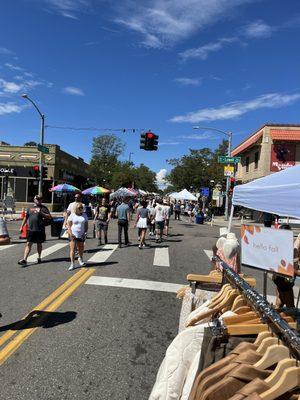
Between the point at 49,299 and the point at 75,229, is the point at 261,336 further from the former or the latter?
the point at 75,229

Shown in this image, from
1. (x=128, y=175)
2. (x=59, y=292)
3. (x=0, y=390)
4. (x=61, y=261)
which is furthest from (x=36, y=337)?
(x=128, y=175)

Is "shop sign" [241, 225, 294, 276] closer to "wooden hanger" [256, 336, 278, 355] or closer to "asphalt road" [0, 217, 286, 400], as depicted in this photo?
"asphalt road" [0, 217, 286, 400]

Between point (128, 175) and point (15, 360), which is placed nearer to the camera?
point (15, 360)

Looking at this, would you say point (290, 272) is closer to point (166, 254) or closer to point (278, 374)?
point (278, 374)

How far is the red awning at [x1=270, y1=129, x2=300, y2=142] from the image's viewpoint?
3878 centimetres

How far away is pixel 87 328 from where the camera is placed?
19.6 feet

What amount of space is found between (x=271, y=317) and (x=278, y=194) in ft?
10.8

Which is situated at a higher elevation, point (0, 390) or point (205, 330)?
point (205, 330)

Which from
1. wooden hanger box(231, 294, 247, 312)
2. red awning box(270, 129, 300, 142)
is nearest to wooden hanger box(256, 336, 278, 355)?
wooden hanger box(231, 294, 247, 312)

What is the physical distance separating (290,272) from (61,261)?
25.7 ft

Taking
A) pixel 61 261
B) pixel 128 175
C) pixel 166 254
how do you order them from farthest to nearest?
pixel 128 175 → pixel 166 254 → pixel 61 261

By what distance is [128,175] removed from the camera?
78.9 meters

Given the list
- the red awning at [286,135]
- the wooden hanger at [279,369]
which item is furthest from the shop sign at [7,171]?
the wooden hanger at [279,369]

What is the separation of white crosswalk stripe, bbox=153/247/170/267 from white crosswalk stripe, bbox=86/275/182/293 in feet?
8.08
